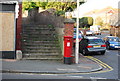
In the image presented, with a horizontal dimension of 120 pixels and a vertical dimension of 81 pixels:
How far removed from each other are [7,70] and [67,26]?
5637 mm

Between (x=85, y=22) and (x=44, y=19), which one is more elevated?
(x=85, y=22)

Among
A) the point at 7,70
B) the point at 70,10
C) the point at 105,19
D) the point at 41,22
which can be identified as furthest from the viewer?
the point at 105,19

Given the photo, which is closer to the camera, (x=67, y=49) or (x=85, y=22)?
(x=67, y=49)

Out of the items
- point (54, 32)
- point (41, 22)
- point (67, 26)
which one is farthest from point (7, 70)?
point (41, 22)

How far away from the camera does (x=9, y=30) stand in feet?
49.6

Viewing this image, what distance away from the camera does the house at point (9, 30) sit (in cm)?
1495

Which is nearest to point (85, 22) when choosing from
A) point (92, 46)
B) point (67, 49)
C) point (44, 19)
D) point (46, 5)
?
point (46, 5)

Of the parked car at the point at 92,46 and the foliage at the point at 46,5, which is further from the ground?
the foliage at the point at 46,5

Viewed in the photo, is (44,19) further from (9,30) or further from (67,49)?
(67,49)

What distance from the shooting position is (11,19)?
49.5ft

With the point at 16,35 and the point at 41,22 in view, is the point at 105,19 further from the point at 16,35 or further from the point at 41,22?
the point at 16,35

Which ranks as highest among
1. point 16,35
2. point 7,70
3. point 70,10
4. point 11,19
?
point 70,10

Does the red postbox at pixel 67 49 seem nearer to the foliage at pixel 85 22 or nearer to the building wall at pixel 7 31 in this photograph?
the building wall at pixel 7 31

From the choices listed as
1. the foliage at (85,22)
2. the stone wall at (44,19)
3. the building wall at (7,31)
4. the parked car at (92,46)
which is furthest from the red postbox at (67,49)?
the foliage at (85,22)
